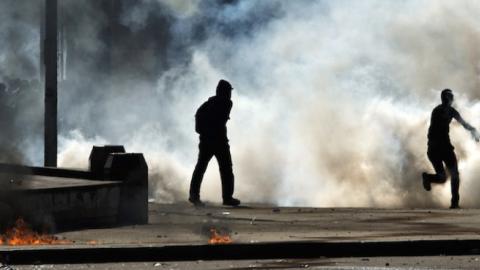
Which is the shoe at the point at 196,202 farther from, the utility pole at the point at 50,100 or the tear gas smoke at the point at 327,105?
the tear gas smoke at the point at 327,105

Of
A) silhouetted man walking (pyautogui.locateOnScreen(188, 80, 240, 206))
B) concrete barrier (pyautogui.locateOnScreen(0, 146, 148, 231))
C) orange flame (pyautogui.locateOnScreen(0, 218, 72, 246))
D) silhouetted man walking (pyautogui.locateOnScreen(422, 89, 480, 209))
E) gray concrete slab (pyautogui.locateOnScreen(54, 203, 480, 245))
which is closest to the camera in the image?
orange flame (pyautogui.locateOnScreen(0, 218, 72, 246))

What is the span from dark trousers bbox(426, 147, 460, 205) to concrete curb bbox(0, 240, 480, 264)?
6942 millimetres

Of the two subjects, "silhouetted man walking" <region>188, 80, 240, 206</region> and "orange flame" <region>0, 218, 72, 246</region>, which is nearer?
"orange flame" <region>0, 218, 72, 246</region>

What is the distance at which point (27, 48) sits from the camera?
72.6 metres

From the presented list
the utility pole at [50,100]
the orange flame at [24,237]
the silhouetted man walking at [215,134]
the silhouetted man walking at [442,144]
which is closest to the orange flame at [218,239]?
the orange flame at [24,237]

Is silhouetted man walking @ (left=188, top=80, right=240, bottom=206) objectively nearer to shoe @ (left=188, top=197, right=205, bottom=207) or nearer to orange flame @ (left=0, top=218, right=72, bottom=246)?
shoe @ (left=188, top=197, right=205, bottom=207)

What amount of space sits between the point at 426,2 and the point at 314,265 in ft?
66.8

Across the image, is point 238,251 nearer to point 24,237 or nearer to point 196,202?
point 24,237

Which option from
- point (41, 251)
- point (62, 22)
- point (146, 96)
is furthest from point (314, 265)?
point (62, 22)

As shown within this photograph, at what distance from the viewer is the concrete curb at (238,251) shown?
13273mm

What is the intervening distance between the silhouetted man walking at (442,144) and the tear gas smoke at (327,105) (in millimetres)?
1067

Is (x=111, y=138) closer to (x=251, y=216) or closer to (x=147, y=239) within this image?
(x=251, y=216)

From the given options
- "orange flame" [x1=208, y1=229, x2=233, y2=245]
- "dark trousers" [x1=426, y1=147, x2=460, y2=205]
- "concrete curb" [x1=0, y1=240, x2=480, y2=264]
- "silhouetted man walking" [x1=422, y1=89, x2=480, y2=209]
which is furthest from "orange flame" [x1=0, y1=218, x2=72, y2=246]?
"silhouetted man walking" [x1=422, y1=89, x2=480, y2=209]

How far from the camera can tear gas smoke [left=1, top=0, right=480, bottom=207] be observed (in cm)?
2461
